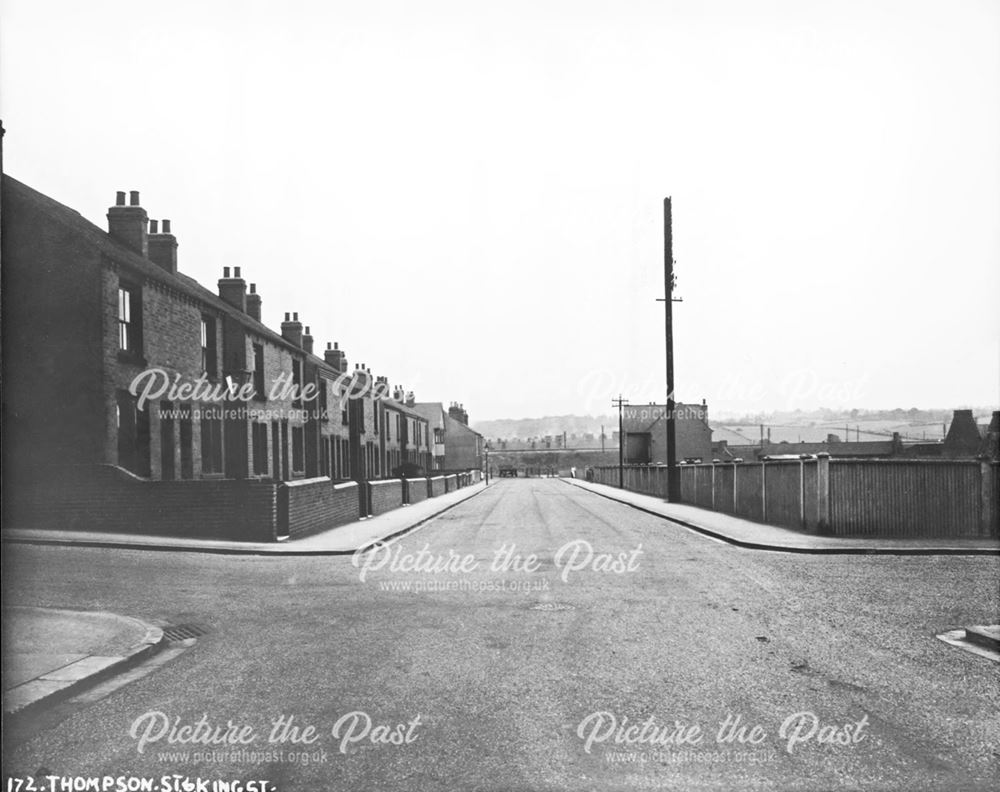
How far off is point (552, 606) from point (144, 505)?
1098 centimetres

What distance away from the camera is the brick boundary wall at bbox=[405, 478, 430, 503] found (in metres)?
36.0

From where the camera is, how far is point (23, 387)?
18.2 m

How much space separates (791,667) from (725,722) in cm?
174

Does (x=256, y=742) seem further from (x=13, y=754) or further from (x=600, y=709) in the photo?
(x=600, y=709)

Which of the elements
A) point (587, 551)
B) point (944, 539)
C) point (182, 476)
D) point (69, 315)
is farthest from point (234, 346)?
point (944, 539)

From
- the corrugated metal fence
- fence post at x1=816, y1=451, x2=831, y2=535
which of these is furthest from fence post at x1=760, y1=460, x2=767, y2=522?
fence post at x1=816, y1=451, x2=831, y2=535

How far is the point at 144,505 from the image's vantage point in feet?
56.1

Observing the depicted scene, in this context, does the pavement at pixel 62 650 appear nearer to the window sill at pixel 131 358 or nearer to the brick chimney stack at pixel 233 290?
the window sill at pixel 131 358

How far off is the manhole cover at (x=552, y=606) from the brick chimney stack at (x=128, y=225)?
1881 centimetres

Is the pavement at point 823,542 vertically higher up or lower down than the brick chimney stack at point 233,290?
lower down

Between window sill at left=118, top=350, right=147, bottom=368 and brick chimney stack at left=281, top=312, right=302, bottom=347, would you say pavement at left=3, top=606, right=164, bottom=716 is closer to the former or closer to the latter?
window sill at left=118, top=350, right=147, bottom=368

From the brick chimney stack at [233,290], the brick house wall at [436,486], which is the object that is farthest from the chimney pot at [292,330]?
the brick house wall at [436,486]

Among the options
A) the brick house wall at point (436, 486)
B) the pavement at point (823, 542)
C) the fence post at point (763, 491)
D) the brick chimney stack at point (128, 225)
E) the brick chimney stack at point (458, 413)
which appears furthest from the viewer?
the brick chimney stack at point (458, 413)

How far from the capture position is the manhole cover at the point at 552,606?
31.7 ft
